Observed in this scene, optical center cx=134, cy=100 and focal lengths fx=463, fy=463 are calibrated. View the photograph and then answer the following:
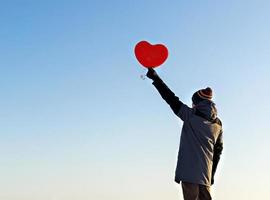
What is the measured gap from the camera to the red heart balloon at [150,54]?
902 centimetres

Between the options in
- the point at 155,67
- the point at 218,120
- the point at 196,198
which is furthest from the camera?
the point at 155,67

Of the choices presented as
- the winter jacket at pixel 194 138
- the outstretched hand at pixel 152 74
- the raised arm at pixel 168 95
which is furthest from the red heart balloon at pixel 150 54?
the winter jacket at pixel 194 138

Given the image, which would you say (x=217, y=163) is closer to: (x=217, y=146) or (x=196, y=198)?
(x=217, y=146)

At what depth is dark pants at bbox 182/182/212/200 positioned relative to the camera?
7707mm

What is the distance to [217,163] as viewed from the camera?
27.6 feet

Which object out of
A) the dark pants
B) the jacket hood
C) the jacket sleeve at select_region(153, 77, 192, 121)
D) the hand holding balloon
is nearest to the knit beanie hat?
the jacket hood

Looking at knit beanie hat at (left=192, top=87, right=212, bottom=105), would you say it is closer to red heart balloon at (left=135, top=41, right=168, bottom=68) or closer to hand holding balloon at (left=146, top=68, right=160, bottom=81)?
hand holding balloon at (left=146, top=68, right=160, bottom=81)

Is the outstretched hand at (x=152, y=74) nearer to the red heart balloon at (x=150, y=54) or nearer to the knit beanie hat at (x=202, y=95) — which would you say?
the red heart balloon at (x=150, y=54)

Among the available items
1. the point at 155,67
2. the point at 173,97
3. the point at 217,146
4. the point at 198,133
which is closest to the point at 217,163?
the point at 217,146

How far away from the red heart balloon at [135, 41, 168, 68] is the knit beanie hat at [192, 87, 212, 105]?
4.18 feet

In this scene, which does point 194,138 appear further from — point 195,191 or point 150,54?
point 150,54

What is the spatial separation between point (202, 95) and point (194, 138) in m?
0.75

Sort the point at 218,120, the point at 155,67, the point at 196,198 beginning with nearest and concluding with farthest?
the point at 196,198 < the point at 218,120 < the point at 155,67

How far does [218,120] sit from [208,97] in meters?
0.55
